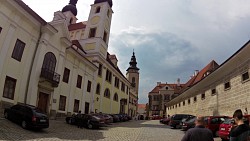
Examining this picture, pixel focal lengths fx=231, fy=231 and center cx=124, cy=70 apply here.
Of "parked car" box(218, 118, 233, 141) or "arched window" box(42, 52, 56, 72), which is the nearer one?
"parked car" box(218, 118, 233, 141)

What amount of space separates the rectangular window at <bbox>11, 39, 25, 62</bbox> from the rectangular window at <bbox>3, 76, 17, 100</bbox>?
1.88 metres

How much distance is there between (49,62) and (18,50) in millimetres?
4125

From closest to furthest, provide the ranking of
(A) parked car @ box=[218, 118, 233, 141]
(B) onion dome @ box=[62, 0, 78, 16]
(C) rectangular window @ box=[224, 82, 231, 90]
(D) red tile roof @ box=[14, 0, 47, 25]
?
(A) parked car @ box=[218, 118, 233, 141] < (D) red tile roof @ box=[14, 0, 47, 25] < (C) rectangular window @ box=[224, 82, 231, 90] < (B) onion dome @ box=[62, 0, 78, 16]

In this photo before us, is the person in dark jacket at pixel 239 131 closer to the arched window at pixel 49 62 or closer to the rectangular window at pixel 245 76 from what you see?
the rectangular window at pixel 245 76

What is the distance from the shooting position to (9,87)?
18578 mm

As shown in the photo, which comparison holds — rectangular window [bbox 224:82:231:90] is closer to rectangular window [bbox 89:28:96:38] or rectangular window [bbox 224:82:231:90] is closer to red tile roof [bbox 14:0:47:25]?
red tile roof [bbox 14:0:47:25]

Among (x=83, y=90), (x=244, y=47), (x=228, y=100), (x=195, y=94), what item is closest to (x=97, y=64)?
(x=83, y=90)

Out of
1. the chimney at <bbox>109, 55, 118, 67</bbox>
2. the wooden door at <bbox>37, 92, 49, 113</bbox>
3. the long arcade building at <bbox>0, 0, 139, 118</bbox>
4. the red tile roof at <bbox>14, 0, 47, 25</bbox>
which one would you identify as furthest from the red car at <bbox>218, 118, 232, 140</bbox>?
the chimney at <bbox>109, 55, 118, 67</bbox>

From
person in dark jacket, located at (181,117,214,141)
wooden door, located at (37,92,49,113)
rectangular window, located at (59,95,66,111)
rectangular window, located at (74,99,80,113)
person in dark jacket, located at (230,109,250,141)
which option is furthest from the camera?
rectangular window, located at (74,99,80,113)

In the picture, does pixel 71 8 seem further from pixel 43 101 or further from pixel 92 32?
pixel 43 101

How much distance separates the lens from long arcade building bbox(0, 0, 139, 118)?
18.4m

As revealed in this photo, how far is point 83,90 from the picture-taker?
105 ft

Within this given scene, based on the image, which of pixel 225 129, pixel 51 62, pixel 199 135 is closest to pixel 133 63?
pixel 51 62

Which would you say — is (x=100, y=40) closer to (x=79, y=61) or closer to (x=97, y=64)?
(x=97, y=64)
